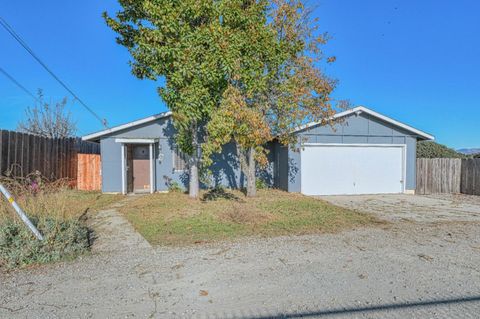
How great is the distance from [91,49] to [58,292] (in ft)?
49.3

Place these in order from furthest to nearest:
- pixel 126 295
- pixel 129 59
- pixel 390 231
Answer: pixel 129 59 < pixel 390 231 < pixel 126 295

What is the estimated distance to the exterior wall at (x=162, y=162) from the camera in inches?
482

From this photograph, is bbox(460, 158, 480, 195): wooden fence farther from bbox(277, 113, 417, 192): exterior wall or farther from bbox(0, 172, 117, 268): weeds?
bbox(0, 172, 117, 268): weeds

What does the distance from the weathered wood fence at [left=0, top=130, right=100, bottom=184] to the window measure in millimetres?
4486

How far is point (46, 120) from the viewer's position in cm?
2206

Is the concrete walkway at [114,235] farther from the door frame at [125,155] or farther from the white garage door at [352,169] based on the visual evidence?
the white garage door at [352,169]

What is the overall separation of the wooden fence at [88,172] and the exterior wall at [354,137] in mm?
8395

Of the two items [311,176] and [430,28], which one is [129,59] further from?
[430,28]

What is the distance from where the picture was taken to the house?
12.3 meters

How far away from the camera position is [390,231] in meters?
6.05

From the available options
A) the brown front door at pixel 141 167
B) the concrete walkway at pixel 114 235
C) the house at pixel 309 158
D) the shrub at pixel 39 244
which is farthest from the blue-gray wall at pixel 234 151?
the shrub at pixel 39 244

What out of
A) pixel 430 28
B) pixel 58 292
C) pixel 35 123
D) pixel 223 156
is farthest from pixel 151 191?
pixel 35 123

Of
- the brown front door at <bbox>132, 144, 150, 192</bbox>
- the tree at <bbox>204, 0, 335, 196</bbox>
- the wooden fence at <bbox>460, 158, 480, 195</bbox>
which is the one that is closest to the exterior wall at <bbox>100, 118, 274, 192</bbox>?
the brown front door at <bbox>132, 144, 150, 192</bbox>

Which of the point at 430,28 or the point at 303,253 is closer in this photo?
the point at 303,253
